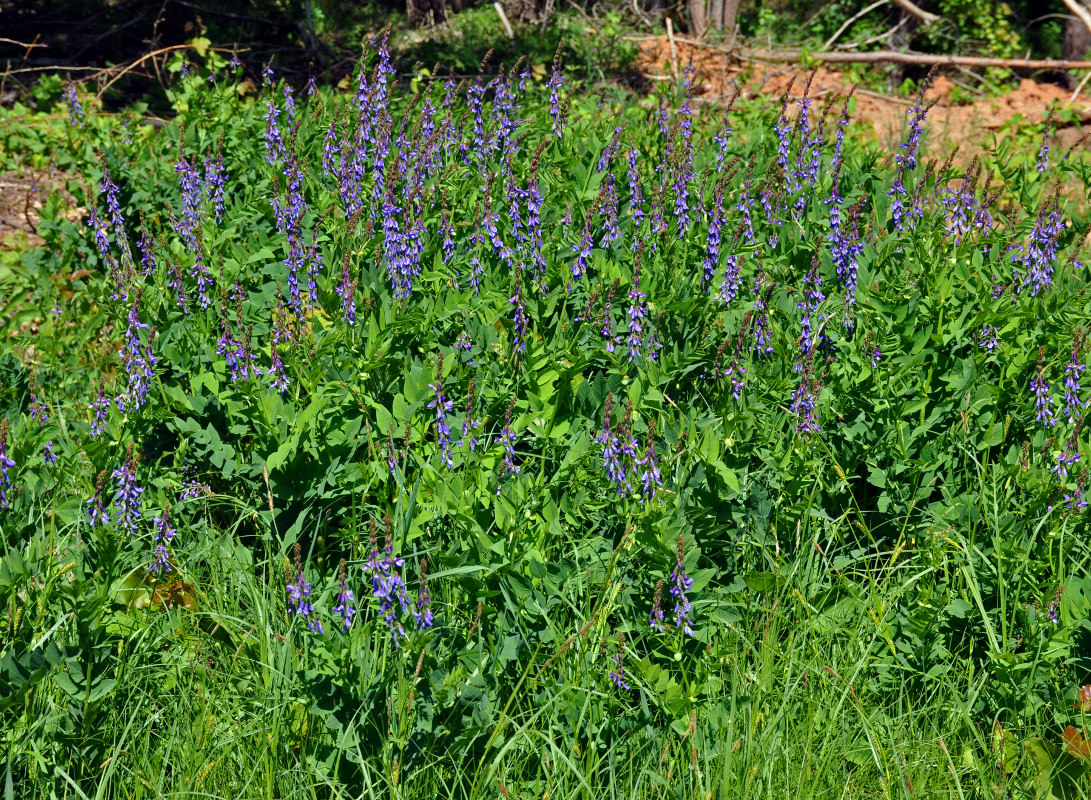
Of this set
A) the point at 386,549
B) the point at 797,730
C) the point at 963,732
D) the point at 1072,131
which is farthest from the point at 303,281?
the point at 1072,131

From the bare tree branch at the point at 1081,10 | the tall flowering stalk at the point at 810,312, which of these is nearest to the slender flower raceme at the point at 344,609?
the tall flowering stalk at the point at 810,312

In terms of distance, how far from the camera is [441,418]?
3.11m

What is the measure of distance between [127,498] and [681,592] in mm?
1667

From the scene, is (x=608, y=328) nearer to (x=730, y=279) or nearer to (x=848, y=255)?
(x=730, y=279)

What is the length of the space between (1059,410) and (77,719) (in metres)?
3.12

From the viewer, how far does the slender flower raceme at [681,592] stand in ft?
8.47

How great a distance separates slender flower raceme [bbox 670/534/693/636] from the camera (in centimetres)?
258

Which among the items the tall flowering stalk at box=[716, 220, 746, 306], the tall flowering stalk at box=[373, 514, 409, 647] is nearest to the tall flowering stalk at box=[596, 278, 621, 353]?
the tall flowering stalk at box=[716, 220, 746, 306]

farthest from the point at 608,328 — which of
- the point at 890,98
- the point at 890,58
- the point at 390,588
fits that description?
the point at 890,58

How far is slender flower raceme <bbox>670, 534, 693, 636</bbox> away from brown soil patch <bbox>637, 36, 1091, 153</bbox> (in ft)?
18.0

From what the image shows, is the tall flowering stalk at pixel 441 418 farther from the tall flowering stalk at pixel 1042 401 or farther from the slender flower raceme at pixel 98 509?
the tall flowering stalk at pixel 1042 401

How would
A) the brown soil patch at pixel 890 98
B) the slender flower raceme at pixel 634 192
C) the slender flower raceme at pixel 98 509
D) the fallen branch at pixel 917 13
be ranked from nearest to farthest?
the slender flower raceme at pixel 98 509
the slender flower raceme at pixel 634 192
the brown soil patch at pixel 890 98
the fallen branch at pixel 917 13

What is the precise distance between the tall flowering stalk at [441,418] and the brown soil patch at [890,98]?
5.20m

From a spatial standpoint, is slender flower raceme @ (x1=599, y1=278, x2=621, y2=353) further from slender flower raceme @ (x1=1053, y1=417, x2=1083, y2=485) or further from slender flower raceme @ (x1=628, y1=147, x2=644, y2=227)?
slender flower raceme @ (x1=1053, y1=417, x2=1083, y2=485)
